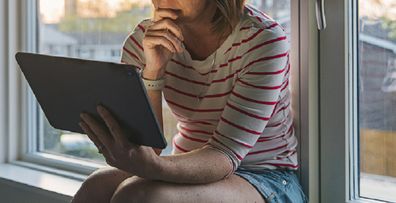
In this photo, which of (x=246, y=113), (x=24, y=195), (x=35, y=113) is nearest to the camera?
(x=246, y=113)

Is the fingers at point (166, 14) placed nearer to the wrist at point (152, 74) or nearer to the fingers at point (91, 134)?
the wrist at point (152, 74)

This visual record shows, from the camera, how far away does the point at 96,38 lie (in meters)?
1.80

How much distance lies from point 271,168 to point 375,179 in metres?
0.24

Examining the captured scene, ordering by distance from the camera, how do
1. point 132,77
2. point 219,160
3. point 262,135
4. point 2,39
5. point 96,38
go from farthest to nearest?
point 2,39 < point 96,38 < point 262,135 < point 219,160 < point 132,77

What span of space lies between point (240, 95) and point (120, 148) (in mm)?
250

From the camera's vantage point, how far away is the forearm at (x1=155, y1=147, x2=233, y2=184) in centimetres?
107

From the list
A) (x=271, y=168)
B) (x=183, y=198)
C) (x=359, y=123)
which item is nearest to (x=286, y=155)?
(x=271, y=168)

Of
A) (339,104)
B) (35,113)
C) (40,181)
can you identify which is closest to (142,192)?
(339,104)

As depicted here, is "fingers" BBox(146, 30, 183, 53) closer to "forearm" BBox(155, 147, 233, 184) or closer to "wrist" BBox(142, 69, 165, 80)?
"wrist" BBox(142, 69, 165, 80)

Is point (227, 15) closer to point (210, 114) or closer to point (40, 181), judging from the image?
point (210, 114)

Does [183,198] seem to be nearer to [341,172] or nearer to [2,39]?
[341,172]

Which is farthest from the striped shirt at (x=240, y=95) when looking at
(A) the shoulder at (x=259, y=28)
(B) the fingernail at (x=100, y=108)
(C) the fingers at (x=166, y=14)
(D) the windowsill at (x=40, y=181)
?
(D) the windowsill at (x=40, y=181)

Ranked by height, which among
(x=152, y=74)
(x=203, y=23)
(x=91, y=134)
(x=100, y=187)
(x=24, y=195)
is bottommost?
(x=24, y=195)

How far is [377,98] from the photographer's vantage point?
1284 mm
